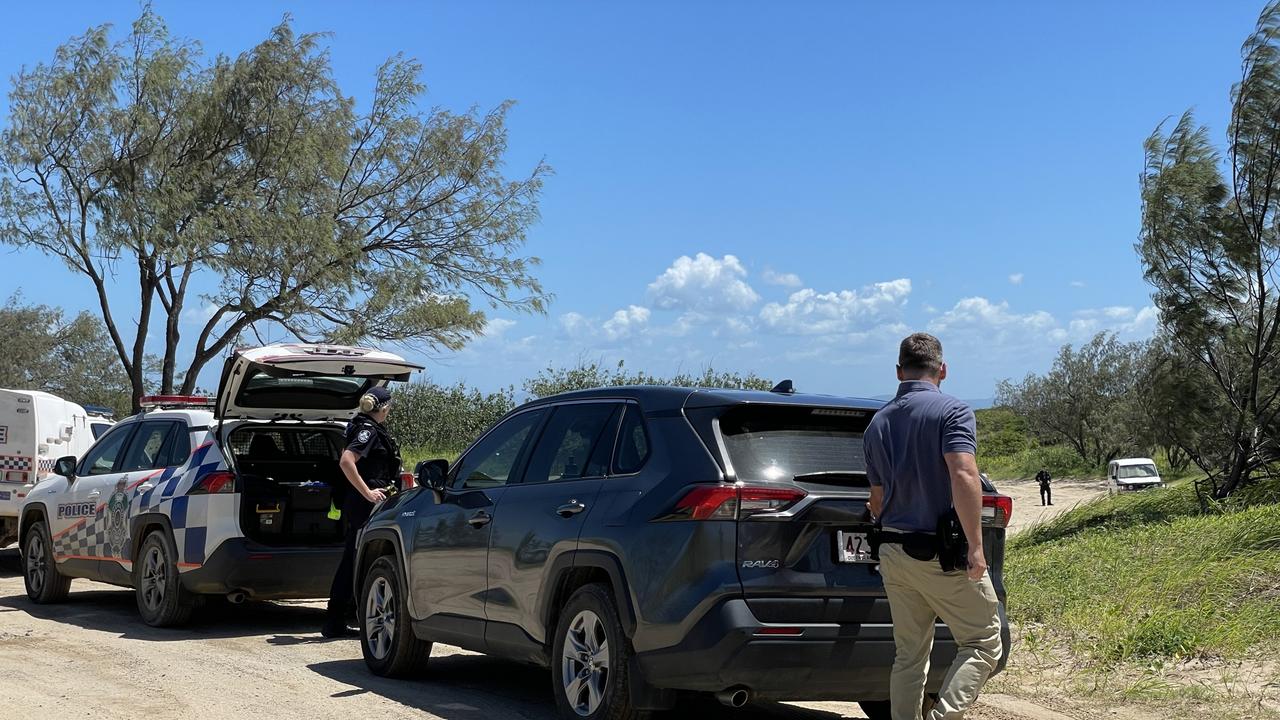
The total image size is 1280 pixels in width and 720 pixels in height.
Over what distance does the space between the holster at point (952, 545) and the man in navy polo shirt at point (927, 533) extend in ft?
0.12

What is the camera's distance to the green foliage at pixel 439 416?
97.1 feet

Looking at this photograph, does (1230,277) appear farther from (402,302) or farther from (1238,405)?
(402,302)

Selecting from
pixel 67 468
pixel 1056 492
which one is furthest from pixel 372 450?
pixel 1056 492

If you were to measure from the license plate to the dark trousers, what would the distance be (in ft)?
16.6

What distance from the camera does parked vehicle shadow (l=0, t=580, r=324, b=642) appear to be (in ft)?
34.8

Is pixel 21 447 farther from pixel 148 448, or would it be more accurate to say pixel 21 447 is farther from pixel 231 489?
pixel 231 489

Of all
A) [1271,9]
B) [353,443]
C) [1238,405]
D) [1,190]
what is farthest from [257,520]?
[1,190]

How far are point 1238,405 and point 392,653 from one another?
1250 cm

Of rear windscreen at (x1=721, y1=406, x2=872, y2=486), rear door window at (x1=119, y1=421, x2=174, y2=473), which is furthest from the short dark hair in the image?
rear door window at (x1=119, y1=421, x2=174, y2=473)

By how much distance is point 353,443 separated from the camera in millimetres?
10219

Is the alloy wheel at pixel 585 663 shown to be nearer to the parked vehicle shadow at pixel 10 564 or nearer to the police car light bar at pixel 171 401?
the police car light bar at pixel 171 401

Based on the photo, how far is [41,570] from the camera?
12602 millimetres

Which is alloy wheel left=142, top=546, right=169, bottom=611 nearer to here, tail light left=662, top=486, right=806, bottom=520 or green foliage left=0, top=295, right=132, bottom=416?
tail light left=662, top=486, right=806, bottom=520

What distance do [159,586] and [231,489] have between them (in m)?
1.17
